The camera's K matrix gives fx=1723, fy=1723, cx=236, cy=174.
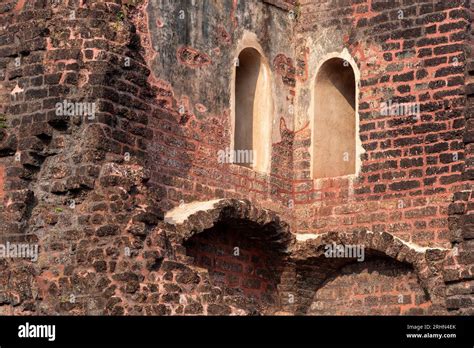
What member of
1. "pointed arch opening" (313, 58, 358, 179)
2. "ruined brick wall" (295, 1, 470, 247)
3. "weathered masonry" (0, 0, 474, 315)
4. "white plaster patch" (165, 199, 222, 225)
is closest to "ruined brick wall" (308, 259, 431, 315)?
"weathered masonry" (0, 0, 474, 315)

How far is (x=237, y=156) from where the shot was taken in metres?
20.7

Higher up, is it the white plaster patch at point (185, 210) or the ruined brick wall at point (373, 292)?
the white plaster patch at point (185, 210)

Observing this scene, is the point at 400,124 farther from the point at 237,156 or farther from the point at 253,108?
the point at 237,156

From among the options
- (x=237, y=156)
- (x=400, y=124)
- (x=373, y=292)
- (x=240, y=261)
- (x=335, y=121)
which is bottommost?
(x=373, y=292)

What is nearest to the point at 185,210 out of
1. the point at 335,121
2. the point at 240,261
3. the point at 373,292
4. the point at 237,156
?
the point at 240,261

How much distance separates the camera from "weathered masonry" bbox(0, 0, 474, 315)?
1789 cm

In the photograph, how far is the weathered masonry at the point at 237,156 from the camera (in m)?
17.9

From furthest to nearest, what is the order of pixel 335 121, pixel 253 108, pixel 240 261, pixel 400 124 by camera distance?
pixel 335 121 → pixel 253 108 → pixel 400 124 → pixel 240 261

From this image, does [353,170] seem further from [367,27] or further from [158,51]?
[158,51]

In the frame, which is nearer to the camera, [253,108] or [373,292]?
[373,292]

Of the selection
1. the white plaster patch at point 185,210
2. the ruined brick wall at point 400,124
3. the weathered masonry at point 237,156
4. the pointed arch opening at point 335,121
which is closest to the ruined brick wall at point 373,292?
the weathered masonry at point 237,156

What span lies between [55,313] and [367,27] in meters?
6.00

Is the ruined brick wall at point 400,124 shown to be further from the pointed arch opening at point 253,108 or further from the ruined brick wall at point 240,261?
the ruined brick wall at point 240,261

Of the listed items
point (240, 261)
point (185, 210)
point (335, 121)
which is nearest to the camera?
point (185, 210)
